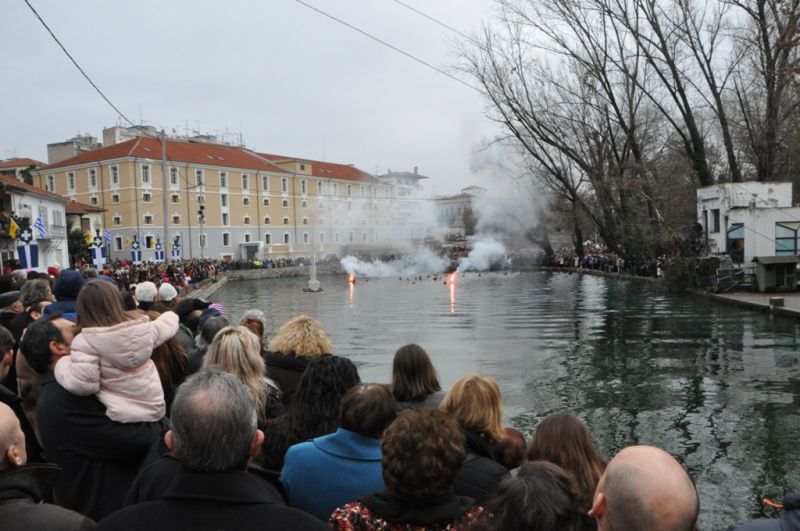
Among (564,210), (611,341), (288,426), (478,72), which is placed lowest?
(611,341)

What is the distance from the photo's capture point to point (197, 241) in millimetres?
85125

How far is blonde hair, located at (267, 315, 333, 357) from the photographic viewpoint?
5.24 m

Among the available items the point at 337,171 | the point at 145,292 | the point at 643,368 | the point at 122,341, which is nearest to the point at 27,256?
the point at 145,292

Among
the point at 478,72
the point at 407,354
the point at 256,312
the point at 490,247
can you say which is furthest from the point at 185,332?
the point at 490,247

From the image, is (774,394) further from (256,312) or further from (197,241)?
(197,241)

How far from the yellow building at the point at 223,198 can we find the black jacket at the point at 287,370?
72.1 meters

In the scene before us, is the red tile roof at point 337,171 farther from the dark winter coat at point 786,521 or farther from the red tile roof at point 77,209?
the dark winter coat at point 786,521

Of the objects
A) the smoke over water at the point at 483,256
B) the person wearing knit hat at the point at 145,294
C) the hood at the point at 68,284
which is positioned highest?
the hood at the point at 68,284

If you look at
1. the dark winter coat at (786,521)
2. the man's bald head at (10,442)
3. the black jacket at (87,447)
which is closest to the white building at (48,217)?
the black jacket at (87,447)

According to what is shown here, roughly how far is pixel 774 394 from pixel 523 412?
4.30 m

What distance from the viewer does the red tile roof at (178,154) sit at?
78938 mm

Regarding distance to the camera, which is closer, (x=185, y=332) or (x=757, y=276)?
(x=185, y=332)

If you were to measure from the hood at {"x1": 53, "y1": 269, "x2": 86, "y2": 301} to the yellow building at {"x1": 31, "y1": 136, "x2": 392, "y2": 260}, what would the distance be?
71.0 m

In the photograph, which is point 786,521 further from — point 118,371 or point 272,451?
point 118,371
